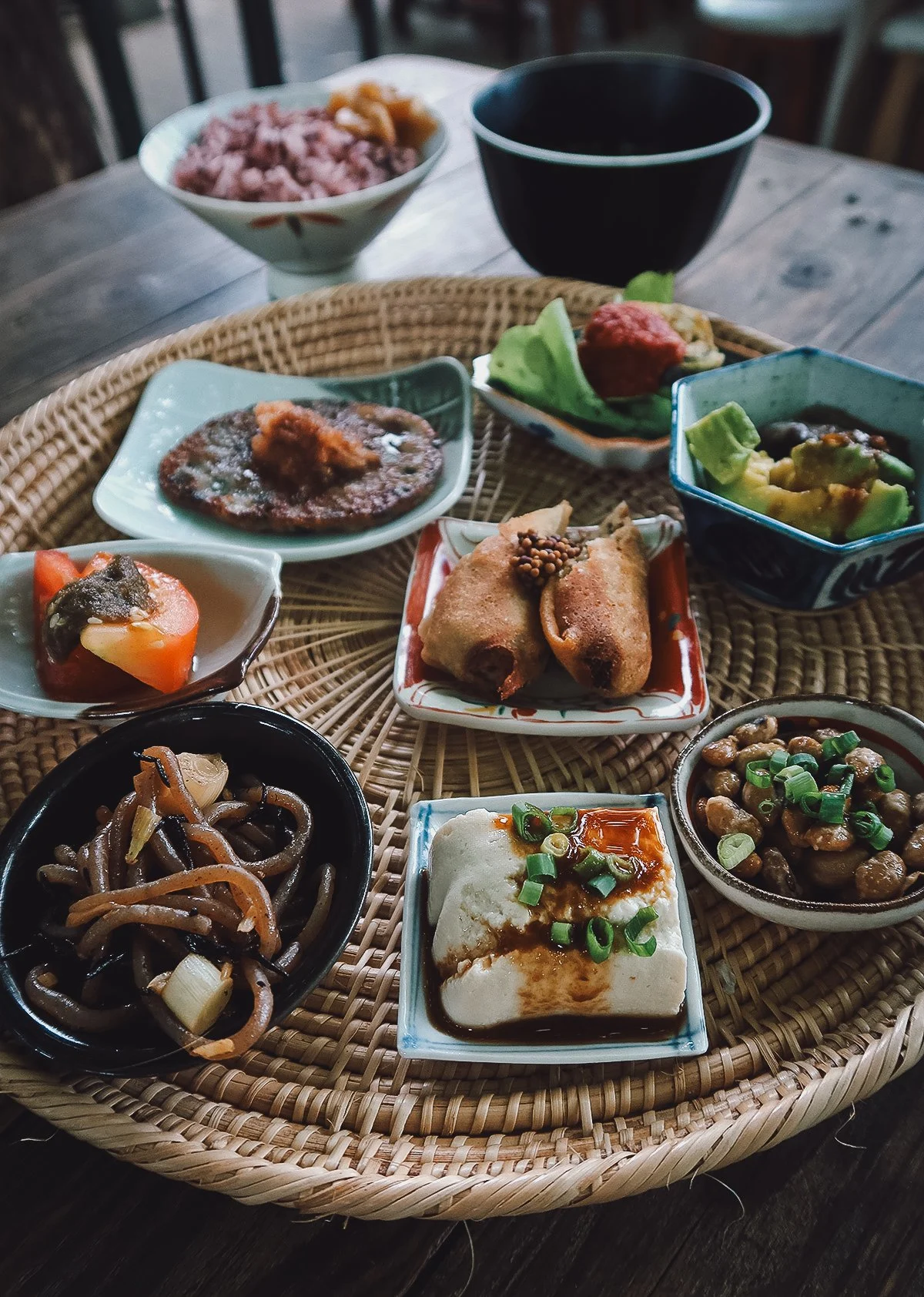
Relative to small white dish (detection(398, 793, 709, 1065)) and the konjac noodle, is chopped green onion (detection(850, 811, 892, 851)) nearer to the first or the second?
small white dish (detection(398, 793, 709, 1065))

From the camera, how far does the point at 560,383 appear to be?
150 cm

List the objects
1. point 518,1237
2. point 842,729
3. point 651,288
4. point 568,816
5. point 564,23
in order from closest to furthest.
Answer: point 518,1237, point 568,816, point 842,729, point 651,288, point 564,23

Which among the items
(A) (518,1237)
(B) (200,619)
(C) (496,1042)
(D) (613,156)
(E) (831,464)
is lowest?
(A) (518,1237)

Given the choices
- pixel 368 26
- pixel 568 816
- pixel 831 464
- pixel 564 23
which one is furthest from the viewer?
pixel 564 23

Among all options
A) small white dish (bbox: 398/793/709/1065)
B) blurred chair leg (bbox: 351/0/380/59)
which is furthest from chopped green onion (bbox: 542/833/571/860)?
blurred chair leg (bbox: 351/0/380/59)

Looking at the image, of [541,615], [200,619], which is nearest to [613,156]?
[541,615]

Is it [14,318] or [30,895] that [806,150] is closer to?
[14,318]

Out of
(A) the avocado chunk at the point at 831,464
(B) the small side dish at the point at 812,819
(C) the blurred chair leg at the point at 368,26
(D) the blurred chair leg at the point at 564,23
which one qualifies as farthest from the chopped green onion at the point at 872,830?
(D) the blurred chair leg at the point at 564,23

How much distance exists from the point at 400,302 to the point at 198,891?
4.12ft

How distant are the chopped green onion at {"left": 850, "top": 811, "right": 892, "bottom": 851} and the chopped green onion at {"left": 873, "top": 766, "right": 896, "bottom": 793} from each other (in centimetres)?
5

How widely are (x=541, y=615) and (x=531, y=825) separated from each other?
1.17ft

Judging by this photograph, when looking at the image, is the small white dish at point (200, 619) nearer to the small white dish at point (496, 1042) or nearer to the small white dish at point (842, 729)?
the small white dish at point (496, 1042)

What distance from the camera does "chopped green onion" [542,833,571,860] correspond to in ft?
3.13

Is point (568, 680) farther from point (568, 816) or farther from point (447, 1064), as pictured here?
point (447, 1064)
